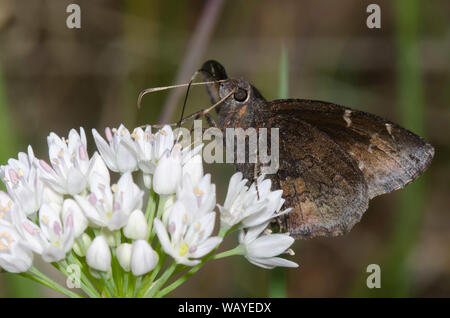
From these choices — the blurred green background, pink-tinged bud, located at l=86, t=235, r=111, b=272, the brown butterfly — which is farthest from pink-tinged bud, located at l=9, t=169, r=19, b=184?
the blurred green background

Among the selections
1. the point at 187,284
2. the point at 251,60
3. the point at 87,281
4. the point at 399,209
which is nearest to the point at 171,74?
the point at 251,60

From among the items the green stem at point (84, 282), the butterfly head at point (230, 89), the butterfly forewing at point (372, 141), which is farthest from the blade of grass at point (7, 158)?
the butterfly forewing at point (372, 141)

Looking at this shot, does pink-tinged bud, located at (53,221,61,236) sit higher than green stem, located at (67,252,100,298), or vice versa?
pink-tinged bud, located at (53,221,61,236)

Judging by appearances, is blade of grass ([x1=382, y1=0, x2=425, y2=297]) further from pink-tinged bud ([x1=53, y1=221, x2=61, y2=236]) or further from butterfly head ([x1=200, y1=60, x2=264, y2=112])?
pink-tinged bud ([x1=53, y1=221, x2=61, y2=236])
